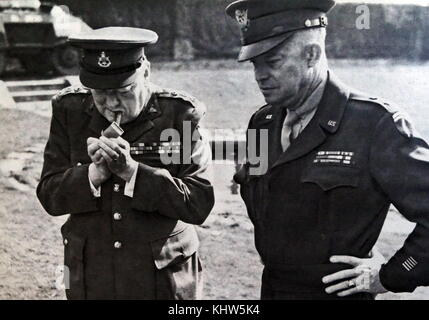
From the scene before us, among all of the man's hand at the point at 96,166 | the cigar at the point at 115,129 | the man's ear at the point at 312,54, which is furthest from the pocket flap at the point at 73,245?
the man's ear at the point at 312,54

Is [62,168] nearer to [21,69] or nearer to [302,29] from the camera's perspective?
[21,69]

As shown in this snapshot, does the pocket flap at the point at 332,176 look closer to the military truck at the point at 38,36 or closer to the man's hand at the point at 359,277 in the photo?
the man's hand at the point at 359,277

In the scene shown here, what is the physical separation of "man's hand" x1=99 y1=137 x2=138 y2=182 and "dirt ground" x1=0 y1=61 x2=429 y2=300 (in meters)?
0.35

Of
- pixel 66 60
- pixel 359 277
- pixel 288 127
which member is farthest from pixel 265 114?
pixel 66 60

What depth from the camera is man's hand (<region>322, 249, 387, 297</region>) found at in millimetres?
1957

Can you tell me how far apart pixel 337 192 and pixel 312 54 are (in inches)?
19.3

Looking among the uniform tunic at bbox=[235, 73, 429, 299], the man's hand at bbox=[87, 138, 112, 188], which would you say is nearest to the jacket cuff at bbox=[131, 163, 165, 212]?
the man's hand at bbox=[87, 138, 112, 188]

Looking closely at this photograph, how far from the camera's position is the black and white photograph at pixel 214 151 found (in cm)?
191

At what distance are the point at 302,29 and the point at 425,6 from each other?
66 cm

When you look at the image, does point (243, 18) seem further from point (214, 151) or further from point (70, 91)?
point (70, 91)

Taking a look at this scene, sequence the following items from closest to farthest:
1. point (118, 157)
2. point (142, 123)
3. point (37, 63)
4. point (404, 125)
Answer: point (404, 125), point (118, 157), point (142, 123), point (37, 63)

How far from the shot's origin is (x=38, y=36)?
2357mm

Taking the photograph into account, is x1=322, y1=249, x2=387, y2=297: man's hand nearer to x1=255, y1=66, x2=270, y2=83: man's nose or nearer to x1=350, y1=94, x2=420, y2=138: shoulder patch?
x1=350, y1=94, x2=420, y2=138: shoulder patch

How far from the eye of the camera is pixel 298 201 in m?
2.01
